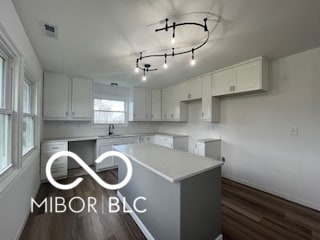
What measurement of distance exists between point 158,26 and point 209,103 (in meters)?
2.24

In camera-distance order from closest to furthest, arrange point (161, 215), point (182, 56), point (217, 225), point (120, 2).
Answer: point (120, 2) < point (161, 215) < point (217, 225) < point (182, 56)

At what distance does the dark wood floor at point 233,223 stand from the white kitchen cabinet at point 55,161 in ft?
4.06

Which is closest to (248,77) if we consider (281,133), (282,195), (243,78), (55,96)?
(243,78)

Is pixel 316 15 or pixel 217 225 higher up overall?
pixel 316 15

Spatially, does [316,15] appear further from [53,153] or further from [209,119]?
[53,153]

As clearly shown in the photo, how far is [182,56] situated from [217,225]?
2434 millimetres

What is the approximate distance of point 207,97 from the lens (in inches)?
144

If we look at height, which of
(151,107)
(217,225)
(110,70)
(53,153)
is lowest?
(217,225)

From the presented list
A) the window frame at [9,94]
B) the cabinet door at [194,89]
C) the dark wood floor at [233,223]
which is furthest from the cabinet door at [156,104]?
the window frame at [9,94]

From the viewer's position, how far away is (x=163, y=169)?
5.00ft

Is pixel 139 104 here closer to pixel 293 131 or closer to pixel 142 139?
pixel 142 139

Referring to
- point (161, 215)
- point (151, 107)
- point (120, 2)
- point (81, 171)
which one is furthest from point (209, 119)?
point (81, 171)

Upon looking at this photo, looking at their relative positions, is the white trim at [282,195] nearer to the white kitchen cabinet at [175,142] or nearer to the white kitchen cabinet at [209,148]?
the white kitchen cabinet at [209,148]

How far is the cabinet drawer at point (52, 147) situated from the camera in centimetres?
330
